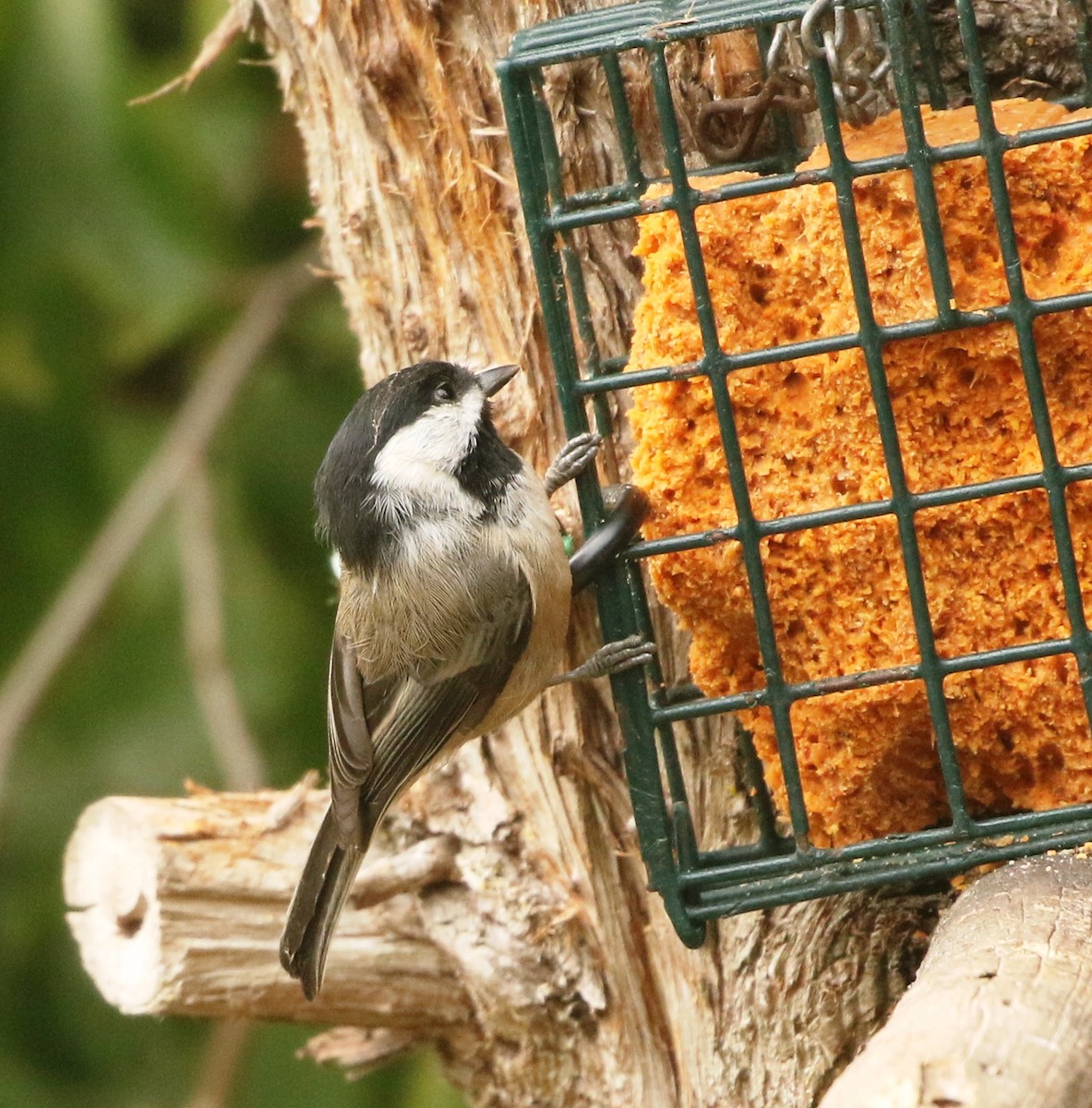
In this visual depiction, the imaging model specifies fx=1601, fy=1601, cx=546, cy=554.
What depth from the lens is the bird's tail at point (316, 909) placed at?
8.08ft

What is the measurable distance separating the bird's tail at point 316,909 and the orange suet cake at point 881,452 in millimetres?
682

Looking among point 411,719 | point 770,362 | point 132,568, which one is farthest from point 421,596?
point 132,568

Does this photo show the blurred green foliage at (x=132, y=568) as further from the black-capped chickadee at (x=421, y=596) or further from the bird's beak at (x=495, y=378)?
the bird's beak at (x=495, y=378)

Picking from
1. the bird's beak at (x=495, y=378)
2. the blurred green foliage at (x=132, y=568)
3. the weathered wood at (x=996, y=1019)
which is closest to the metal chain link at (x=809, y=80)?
the bird's beak at (x=495, y=378)

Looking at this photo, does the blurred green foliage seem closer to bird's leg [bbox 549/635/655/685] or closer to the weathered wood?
bird's leg [bbox 549/635/655/685]

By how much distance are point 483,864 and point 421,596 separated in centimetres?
46

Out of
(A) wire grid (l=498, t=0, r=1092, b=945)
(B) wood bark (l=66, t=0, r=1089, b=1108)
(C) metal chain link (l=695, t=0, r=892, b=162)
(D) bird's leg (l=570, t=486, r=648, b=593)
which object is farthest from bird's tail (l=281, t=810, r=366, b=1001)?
(C) metal chain link (l=695, t=0, r=892, b=162)

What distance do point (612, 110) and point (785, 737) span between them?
0.97 metres

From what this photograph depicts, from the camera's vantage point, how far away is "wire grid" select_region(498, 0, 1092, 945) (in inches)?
80.0

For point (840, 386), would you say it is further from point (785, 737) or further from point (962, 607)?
point (785, 737)

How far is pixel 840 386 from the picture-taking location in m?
2.16

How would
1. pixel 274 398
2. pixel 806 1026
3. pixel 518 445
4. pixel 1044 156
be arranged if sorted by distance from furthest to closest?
pixel 274 398 → pixel 518 445 → pixel 806 1026 → pixel 1044 156

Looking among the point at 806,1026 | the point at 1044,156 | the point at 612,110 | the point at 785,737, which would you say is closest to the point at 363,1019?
the point at 806,1026

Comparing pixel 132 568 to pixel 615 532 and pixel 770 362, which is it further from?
pixel 770 362
